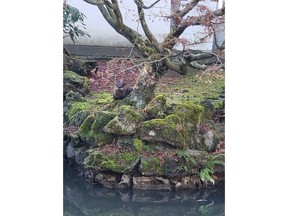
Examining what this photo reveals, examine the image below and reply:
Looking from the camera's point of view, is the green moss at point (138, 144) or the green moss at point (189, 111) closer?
the green moss at point (189, 111)

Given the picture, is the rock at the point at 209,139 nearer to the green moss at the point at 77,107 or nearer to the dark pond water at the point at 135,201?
the dark pond water at the point at 135,201

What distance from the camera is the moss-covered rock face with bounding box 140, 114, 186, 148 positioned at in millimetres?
2660

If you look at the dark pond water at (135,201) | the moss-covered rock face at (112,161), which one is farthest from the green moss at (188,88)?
the dark pond water at (135,201)

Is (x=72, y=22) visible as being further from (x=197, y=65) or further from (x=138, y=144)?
(x=138, y=144)

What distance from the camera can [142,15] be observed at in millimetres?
2398

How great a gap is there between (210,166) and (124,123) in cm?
63

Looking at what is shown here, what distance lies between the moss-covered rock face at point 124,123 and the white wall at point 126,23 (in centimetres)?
50

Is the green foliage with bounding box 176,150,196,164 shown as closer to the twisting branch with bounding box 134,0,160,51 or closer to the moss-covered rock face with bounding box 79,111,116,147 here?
the moss-covered rock face with bounding box 79,111,116,147

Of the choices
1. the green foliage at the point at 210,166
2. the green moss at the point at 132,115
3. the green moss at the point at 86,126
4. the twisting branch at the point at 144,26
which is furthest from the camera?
the green moss at the point at 132,115

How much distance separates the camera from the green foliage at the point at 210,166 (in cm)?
249

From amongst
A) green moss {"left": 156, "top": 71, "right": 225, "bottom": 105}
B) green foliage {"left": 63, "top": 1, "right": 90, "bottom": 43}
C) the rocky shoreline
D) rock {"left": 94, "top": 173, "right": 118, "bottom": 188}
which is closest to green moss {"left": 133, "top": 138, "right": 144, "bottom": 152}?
the rocky shoreline

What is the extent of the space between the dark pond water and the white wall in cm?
76
